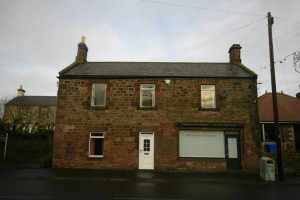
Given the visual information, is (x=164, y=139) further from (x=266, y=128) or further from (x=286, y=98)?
(x=286, y=98)

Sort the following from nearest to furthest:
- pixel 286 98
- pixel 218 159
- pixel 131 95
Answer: pixel 218 159, pixel 131 95, pixel 286 98

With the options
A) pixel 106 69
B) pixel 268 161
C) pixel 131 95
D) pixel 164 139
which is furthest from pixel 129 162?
pixel 268 161

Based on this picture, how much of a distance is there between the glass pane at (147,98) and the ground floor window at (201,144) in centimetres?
306

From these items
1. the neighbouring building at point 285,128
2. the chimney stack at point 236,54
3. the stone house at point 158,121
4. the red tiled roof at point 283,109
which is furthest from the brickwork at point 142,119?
the red tiled roof at point 283,109

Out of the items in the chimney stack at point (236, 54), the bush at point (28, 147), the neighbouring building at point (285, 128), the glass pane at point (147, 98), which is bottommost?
the bush at point (28, 147)

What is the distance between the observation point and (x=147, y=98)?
15906mm

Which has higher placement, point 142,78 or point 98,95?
point 142,78

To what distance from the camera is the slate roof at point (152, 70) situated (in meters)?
16.0

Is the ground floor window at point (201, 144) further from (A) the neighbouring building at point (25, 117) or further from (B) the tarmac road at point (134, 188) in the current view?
(A) the neighbouring building at point (25, 117)

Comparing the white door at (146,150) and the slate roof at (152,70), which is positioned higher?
the slate roof at (152,70)

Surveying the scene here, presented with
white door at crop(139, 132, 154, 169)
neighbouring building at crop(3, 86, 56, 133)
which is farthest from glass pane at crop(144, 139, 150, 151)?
neighbouring building at crop(3, 86, 56, 133)

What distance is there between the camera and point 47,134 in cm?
2377

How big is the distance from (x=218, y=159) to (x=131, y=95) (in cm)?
741

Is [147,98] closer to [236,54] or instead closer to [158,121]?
[158,121]
